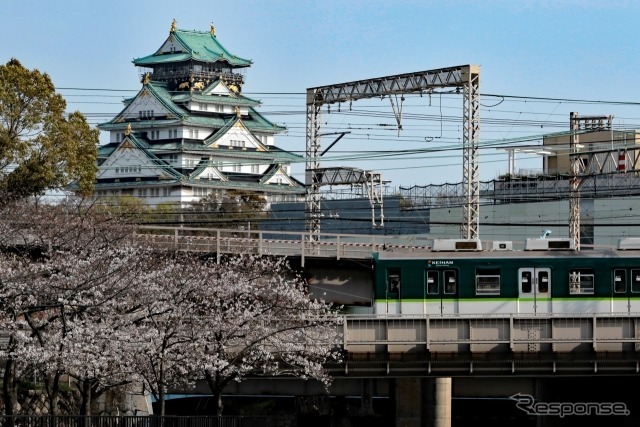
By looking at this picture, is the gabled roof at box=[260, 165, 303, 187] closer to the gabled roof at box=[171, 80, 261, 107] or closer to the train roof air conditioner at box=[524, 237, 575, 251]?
the gabled roof at box=[171, 80, 261, 107]

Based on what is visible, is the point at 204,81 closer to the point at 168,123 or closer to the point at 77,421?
the point at 168,123

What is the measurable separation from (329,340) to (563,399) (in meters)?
15.6

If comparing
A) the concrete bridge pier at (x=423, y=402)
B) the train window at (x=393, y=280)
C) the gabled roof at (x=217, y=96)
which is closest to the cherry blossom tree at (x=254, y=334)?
the concrete bridge pier at (x=423, y=402)

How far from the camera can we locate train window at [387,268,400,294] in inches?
1866

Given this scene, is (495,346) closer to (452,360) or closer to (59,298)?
(452,360)

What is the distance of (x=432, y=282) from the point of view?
47031 mm

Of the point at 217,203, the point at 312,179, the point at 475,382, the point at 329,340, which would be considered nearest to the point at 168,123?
the point at 217,203

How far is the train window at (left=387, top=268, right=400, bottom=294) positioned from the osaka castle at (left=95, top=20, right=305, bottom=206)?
7836 cm

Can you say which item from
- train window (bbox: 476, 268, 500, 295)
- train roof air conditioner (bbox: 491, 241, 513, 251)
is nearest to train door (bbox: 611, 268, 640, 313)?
train window (bbox: 476, 268, 500, 295)

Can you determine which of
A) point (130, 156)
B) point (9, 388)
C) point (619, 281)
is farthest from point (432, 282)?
point (130, 156)

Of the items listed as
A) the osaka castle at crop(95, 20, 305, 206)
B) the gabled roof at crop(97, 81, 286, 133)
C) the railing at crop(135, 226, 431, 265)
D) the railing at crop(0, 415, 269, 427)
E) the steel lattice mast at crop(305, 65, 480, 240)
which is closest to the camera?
the railing at crop(0, 415, 269, 427)

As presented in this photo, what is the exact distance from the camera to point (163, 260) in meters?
42.5

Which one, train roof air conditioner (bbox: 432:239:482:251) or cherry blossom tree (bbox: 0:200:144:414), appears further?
train roof air conditioner (bbox: 432:239:482:251)

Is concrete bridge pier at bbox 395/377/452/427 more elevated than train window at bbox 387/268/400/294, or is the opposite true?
train window at bbox 387/268/400/294
